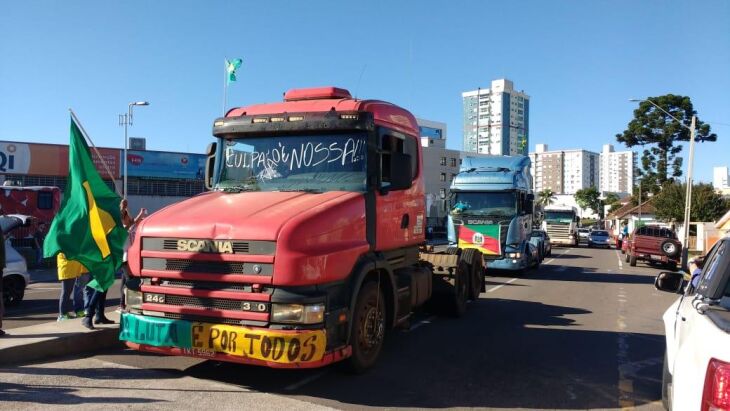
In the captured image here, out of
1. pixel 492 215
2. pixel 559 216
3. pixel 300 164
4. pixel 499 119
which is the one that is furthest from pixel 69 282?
pixel 499 119

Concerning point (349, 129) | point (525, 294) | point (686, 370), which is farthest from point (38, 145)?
point (686, 370)

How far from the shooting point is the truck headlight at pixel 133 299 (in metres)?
5.59

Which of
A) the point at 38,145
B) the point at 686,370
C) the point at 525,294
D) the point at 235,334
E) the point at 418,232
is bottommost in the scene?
the point at 525,294

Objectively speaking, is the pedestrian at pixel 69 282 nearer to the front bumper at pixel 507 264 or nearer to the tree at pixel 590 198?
the front bumper at pixel 507 264

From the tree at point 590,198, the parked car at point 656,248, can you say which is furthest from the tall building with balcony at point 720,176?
the parked car at point 656,248

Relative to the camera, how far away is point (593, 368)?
266 inches

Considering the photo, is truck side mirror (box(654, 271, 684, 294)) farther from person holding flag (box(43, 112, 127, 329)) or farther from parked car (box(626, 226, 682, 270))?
parked car (box(626, 226, 682, 270))

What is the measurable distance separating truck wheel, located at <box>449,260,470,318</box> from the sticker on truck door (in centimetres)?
652

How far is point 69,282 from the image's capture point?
7980 mm

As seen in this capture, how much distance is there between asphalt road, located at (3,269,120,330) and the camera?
30.6 ft

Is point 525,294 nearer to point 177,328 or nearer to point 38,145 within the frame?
point 177,328

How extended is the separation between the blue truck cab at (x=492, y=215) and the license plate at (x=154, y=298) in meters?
12.5

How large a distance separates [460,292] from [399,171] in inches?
167

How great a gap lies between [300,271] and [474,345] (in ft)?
12.4
